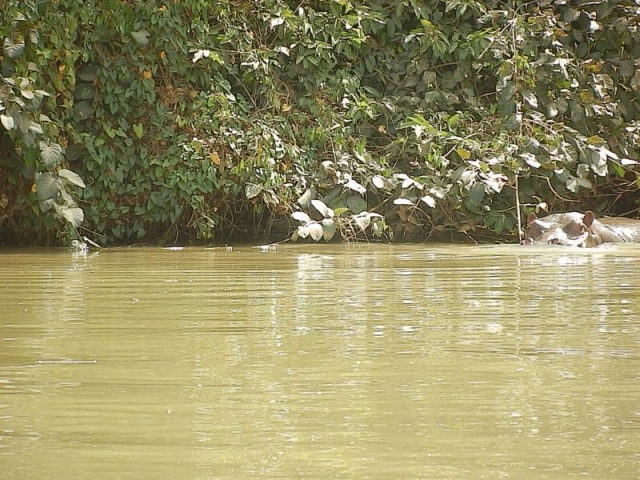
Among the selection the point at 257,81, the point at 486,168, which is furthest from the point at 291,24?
the point at 486,168

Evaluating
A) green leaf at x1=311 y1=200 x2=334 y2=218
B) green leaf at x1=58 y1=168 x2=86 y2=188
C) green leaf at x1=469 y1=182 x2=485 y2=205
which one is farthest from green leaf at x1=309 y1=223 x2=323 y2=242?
green leaf at x1=58 y1=168 x2=86 y2=188

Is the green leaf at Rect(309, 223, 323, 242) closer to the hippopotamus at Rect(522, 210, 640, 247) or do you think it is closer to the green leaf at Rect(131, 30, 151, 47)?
the hippopotamus at Rect(522, 210, 640, 247)

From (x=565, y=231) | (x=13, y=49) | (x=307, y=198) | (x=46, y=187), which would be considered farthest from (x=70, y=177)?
(x=565, y=231)

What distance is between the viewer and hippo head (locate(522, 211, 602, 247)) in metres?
8.22

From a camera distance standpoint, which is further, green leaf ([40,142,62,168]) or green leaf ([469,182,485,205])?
green leaf ([469,182,485,205])

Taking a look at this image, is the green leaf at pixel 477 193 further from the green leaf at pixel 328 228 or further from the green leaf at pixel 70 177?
the green leaf at pixel 70 177

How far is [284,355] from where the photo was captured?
8.69 ft

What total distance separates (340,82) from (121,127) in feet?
5.95

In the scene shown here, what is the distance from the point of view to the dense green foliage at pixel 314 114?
8391mm

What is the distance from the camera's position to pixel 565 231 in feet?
27.4

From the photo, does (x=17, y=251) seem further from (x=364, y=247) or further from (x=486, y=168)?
(x=486, y=168)

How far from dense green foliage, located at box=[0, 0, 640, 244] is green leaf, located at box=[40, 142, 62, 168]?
0.05ft

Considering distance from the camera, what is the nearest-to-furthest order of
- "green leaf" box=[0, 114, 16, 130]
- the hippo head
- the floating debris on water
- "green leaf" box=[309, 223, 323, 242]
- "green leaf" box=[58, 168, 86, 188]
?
the floating debris on water, "green leaf" box=[0, 114, 16, 130], "green leaf" box=[58, 168, 86, 188], the hippo head, "green leaf" box=[309, 223, 323, 242]

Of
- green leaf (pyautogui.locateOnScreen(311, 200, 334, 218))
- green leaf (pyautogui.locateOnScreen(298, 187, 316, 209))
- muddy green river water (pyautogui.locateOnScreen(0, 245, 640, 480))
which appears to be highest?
green leaf (pyautogui.locateOnScreen(298, 187, 316, 209))
